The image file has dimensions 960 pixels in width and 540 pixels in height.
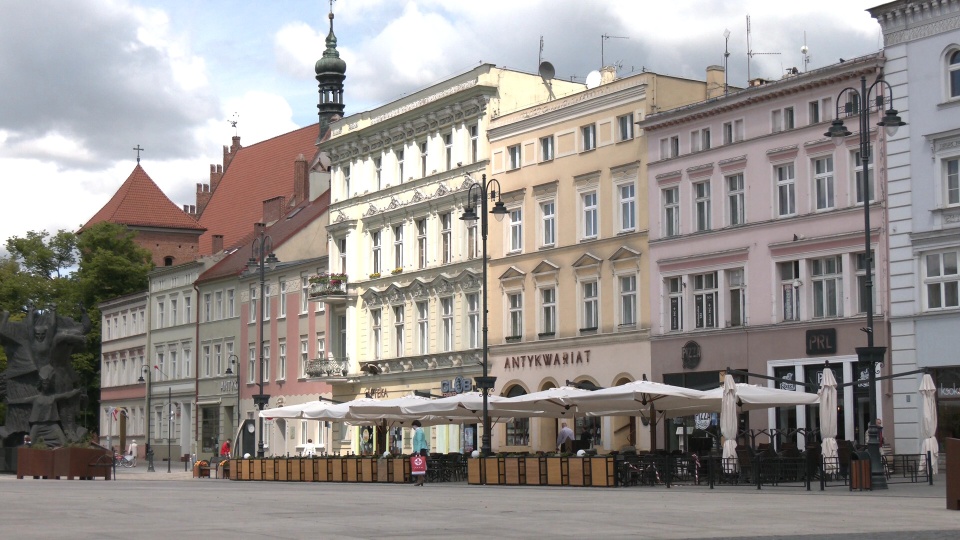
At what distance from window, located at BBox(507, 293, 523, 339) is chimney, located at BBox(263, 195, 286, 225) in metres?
30.2

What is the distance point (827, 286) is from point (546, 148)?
14803 millimetres

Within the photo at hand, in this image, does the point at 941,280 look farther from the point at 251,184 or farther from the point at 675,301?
the point at 251,184

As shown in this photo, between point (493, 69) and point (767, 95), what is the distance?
1564 centimetres

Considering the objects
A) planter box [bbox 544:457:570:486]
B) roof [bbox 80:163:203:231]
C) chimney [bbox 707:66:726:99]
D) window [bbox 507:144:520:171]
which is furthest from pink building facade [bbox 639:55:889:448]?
roof [bbox 80:163:203:231]

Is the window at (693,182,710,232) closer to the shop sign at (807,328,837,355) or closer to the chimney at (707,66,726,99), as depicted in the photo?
the chimney at (707,66,726,99)

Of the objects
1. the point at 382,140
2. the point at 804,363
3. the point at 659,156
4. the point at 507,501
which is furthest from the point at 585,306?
the point at 507,501

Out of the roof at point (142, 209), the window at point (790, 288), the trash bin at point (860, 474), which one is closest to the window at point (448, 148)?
the window at point (790, 288)

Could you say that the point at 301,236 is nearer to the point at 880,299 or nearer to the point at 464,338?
the point at 464,338

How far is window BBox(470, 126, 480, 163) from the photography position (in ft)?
196

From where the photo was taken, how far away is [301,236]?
253 feet

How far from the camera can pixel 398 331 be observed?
215 feet

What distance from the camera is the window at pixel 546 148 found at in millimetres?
55969

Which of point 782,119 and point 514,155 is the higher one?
point 514,155

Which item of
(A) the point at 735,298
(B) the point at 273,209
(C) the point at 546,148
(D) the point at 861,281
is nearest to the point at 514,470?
(D) the point at 861,281
